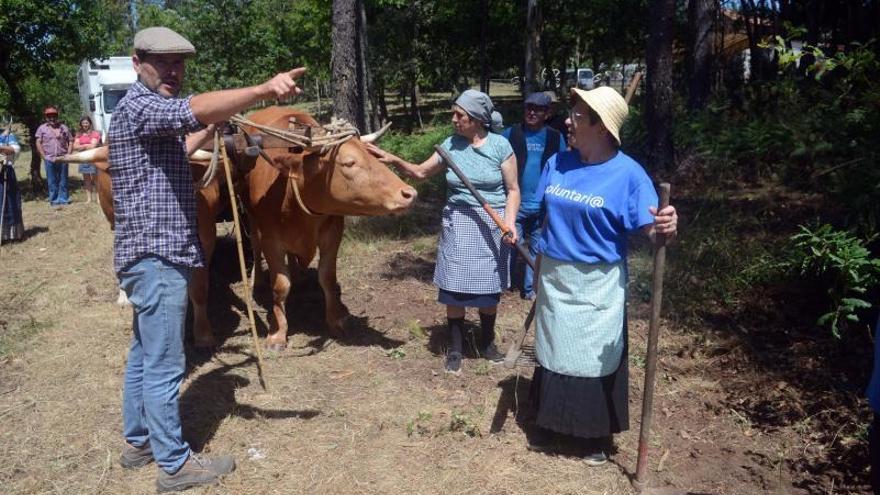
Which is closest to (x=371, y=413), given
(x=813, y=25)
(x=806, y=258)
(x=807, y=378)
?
(x=807, y=378)

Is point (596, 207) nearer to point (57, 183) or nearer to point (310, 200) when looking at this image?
point (310, 200)

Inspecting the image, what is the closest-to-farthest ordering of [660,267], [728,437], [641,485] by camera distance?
[660,267] < [641,485] < [728,437]

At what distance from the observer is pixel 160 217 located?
127 inches

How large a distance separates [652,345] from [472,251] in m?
1.57

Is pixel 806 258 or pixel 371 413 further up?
pixel 806 258

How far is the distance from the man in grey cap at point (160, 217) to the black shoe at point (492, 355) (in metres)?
2.18

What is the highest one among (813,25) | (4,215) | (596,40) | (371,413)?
(596,40)

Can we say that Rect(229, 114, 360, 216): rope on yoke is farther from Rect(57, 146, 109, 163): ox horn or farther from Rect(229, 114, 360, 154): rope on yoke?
Rect(57, 146, 109, 163): ox horn

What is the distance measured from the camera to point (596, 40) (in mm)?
28891

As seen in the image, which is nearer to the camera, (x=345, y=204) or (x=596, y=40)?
(x=345, y=204)

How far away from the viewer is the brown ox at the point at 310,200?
458 centimetres

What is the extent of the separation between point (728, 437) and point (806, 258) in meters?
1.85

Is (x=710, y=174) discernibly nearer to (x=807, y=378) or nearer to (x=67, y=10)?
(x=807, y=378)

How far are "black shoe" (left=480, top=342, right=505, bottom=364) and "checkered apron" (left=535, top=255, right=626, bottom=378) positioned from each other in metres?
1.44
